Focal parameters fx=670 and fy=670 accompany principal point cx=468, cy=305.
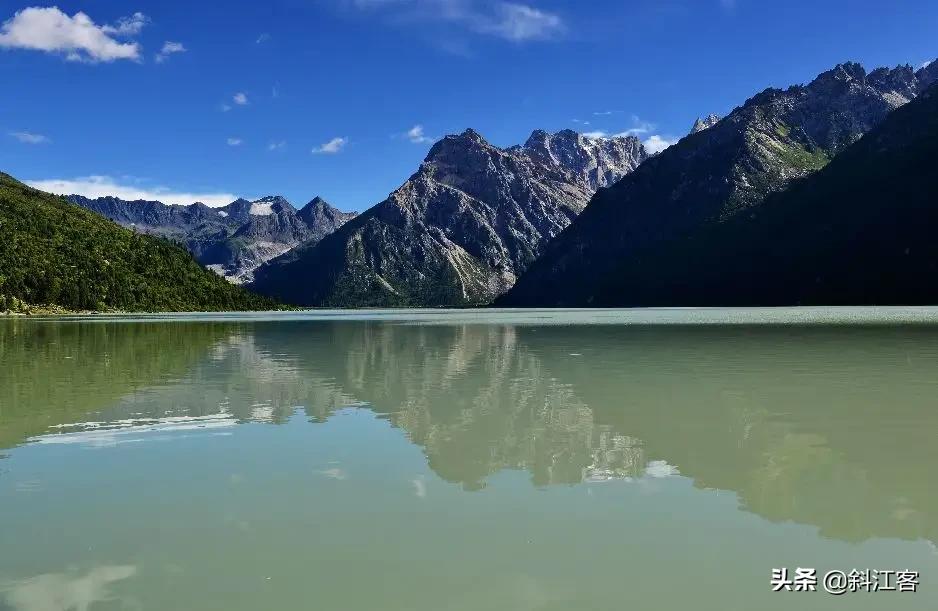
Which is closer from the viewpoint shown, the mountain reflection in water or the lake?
the lake

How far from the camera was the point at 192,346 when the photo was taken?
75.9 m

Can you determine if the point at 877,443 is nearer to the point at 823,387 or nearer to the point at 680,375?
the point at 823,387

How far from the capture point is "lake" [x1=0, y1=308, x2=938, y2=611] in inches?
437

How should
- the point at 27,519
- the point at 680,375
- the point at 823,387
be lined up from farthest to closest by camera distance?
the point at 680,375
the point at 823,387
the point at 27,519

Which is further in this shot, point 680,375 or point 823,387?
point 680,375

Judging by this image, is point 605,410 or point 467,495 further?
point 605,410

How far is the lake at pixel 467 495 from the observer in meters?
11.1

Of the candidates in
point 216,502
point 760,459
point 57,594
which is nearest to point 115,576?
point 57,594

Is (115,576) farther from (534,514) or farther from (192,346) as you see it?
(192,346)

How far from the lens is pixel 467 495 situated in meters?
16.7

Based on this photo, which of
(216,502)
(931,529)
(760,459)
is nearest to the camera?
(931,529)

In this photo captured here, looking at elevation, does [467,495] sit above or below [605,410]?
below

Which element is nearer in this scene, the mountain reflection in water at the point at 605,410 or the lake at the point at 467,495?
the lake at the point at 467,495

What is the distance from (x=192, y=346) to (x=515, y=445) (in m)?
62.8
